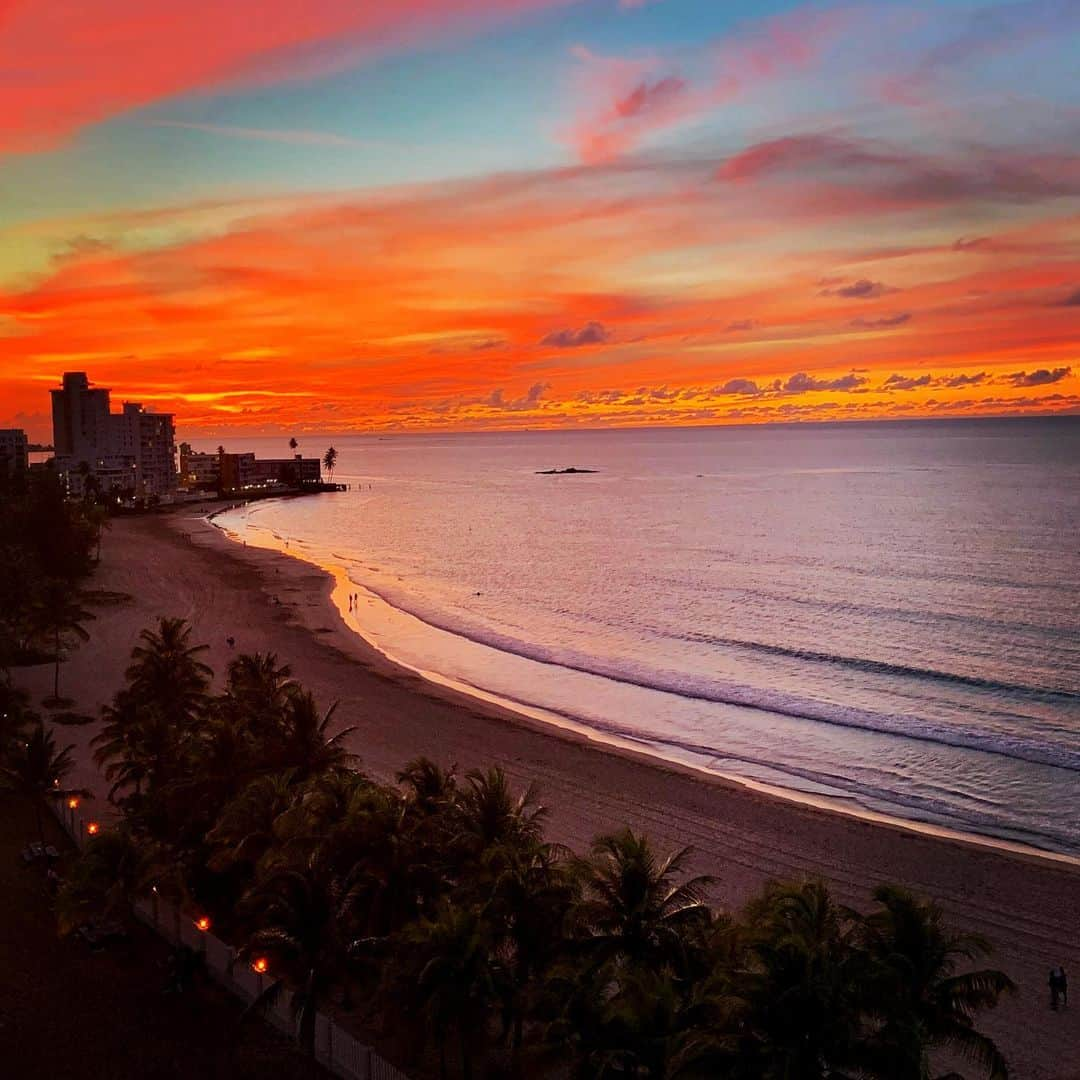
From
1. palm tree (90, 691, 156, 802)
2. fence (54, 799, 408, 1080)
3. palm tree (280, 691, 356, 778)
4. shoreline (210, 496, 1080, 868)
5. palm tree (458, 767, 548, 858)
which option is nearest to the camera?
fence (54, 799, 408, 1080)

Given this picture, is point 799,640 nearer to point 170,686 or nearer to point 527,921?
point 170,686

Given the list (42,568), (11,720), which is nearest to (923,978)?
(11,720)

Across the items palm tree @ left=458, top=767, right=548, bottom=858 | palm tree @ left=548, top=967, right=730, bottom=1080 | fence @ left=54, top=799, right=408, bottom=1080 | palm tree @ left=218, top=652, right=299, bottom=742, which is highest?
palm tree @ left=218, top=652, right=299, bottom=742

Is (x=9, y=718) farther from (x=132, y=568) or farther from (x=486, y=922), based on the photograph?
(x=132, y=568)

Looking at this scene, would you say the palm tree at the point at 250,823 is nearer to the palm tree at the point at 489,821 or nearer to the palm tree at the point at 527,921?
the palm tree at the point at 489,821

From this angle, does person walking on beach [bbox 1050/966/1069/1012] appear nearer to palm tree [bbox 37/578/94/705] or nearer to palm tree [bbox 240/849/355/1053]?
palm tree [bbox 240/849/355/1053]

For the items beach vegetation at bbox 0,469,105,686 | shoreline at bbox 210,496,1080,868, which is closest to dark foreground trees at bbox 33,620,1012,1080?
shoreline at bbox 210,496,1080,868

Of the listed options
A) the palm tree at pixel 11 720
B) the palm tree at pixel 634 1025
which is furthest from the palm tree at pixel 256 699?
the palm tree at pixel 634 1025
